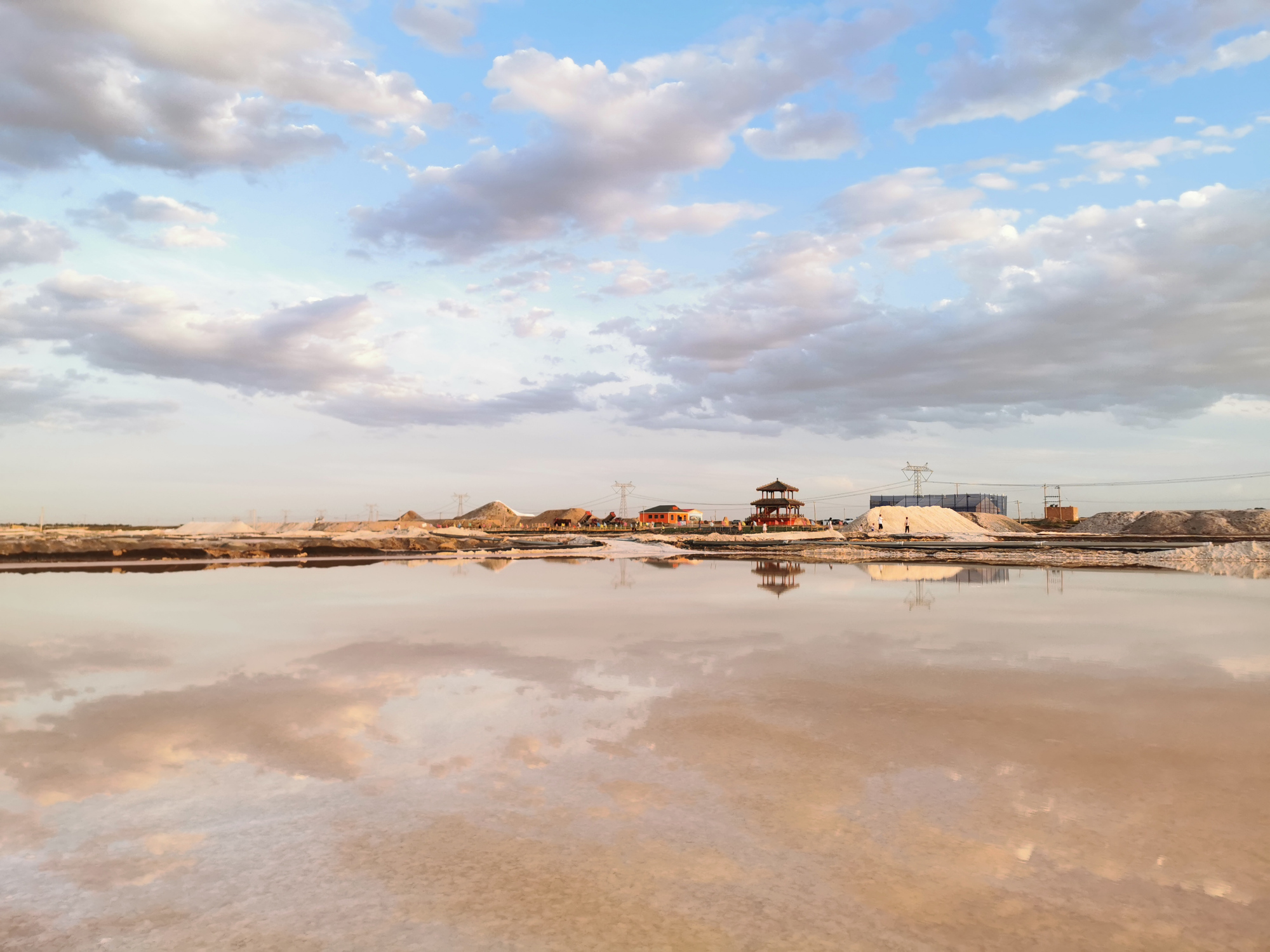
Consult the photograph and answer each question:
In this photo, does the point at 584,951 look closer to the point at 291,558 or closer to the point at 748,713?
the point at 748,713

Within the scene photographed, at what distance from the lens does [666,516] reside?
14800cm

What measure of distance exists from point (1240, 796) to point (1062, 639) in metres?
9.01

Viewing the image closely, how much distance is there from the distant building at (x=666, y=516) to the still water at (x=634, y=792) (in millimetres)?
131693

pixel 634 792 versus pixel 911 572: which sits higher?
pixel 634 792

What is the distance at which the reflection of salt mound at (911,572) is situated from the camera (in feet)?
97.7

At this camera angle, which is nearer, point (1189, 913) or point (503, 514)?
point (1189, 913)

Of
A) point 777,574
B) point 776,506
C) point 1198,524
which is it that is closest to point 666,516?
point 776,506

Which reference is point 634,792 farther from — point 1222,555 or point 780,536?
point 780,536

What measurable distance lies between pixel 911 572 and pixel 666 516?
4511 inches

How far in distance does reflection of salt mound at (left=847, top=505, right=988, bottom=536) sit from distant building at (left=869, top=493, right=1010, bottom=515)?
4165cm

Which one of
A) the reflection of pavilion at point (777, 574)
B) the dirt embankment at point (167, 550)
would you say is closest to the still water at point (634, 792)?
the reflection of pavilion at point (777, 574)

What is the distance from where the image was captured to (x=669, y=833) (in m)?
5.46

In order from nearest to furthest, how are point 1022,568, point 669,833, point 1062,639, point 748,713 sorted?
1. point 669,833
2. point 748,713
3. point 1062,639
4. point 1022,568

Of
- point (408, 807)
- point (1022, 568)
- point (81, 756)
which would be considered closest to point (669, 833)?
point (408, 807)
